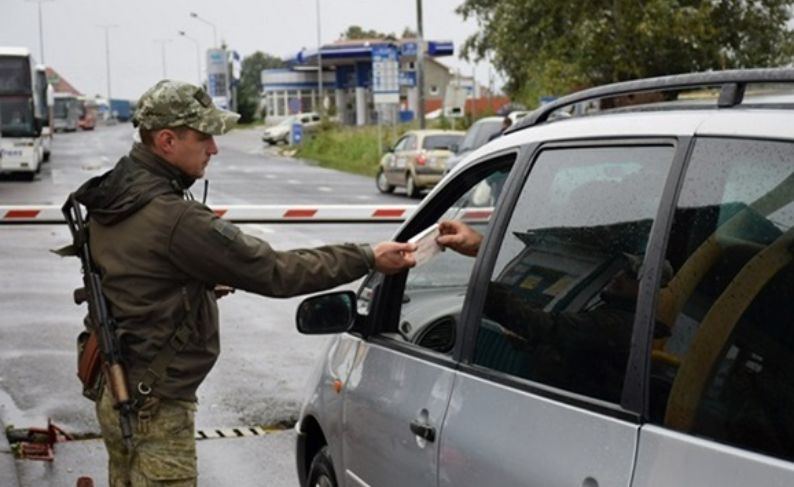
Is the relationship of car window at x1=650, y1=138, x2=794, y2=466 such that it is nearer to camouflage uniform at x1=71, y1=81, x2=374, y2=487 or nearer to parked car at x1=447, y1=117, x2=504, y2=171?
camouflage uniform at x1=71, y1=81, x2=374, y2=487

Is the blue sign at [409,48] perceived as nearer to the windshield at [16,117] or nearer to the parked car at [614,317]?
the windshield at [16,117]

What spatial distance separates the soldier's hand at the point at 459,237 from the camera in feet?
13.1

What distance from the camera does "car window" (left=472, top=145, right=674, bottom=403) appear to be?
2.96m

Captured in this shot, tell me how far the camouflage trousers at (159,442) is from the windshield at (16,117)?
3123 cm

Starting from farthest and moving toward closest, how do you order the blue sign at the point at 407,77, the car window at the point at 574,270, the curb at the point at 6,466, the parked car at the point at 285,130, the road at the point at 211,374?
the parked car at the point at 285,130, the blue sign at the point at 407,77, the road at the point at 211,374, the curb at the point at 6,466, the car window at the point at 574,270

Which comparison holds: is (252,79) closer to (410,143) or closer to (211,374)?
(410,143)

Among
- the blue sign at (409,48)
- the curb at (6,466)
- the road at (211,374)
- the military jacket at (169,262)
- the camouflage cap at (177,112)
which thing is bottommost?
the road at (211,374)

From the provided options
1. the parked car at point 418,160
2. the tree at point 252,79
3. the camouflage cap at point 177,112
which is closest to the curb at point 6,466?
the camouflage cap at point 177,112

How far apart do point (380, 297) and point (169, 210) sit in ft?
2.67

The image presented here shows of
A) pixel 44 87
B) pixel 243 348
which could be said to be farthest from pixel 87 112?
pixel 243 348

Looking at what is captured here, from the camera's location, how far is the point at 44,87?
39.0 meters

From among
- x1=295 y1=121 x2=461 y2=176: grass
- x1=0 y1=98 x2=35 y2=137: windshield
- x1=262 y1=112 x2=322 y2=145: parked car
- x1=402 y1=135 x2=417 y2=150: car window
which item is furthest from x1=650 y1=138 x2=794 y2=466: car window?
x1=262 y1=112 x2=322 y2=145: parked car

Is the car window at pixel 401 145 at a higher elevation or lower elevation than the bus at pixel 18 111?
lower

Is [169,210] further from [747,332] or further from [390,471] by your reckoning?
[747,332]
